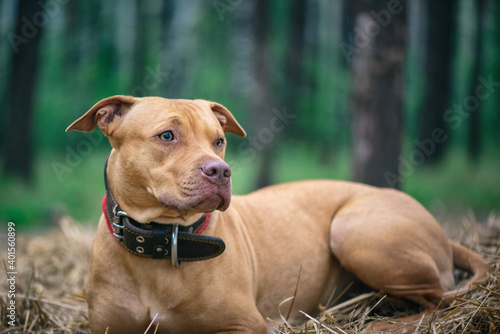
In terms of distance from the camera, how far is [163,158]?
2.46 metres

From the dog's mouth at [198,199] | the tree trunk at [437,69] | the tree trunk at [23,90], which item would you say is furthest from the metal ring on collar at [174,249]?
the tree trunk at [437,69]

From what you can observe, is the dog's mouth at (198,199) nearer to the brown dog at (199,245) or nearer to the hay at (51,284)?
the brown dog at (199,245)

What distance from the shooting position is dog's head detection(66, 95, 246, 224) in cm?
232

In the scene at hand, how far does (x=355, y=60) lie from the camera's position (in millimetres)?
5574

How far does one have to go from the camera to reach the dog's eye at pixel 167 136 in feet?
8.19

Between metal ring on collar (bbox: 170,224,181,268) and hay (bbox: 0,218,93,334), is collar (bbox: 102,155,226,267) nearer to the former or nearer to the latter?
metal ring on collar (bbox: 170,224,181,268)

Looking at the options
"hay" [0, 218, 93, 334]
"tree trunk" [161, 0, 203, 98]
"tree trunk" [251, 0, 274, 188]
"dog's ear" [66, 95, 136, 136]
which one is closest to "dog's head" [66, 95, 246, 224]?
"dog's ear" [66, 95, 136, 136]

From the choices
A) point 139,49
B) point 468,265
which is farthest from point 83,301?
point 139,49

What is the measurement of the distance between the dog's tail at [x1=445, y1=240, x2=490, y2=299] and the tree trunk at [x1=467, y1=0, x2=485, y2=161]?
21.8ft

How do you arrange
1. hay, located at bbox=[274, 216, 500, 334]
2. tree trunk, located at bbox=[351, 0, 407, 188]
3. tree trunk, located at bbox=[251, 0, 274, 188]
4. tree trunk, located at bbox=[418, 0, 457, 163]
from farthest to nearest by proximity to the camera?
1. tree trunk, located at bbox=[418, 0, 457, 163]
2. tree trunk, located at bbox=[251, 0, 274, 188]
3. tree trunk, located at bbox=[351, 0, 407, 188]
4. hay, located at bbox=[274, 216, 500, 334]

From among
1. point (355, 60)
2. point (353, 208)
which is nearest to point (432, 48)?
point (355, 60)

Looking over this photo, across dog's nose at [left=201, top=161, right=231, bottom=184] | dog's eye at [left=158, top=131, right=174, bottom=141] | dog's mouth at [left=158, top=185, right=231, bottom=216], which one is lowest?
dog's mouth at [left=158, top=185, right=231, bottom=216]

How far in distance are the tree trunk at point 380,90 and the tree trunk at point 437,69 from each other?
15.8 feet

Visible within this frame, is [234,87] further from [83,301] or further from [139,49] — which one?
[83,301]
